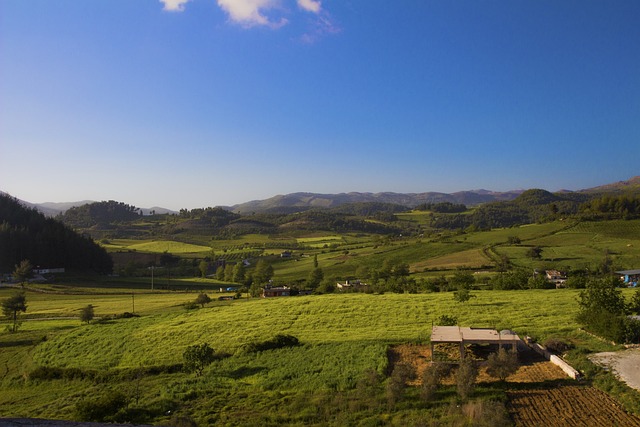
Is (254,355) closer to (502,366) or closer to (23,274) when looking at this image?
(502,366)

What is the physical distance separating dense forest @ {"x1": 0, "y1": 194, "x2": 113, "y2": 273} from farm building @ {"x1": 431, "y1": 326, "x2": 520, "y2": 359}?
11147 cm

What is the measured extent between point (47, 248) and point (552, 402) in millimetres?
129751

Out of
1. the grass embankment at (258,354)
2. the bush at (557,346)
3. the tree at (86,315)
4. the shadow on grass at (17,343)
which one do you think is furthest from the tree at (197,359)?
the tree at (86,315)

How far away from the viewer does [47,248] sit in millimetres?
113500

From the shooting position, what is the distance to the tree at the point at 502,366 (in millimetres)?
20562

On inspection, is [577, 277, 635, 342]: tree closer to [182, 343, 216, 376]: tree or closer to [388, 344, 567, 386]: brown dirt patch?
[388, 344, 567, 386]: brown dirt patch

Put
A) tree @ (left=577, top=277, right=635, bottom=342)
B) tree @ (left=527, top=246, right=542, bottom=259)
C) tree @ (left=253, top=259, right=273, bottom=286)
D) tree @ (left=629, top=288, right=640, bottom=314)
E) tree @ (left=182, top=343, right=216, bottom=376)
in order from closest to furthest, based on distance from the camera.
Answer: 1. tree @ (left=577, top=277, right=635, bottom=342)
2. tree @ (left=182, top=343, right=216, bottom=376)
3. tree @ (left=629, top=288, right=640, bottom=314)
4. tree @ (left=527, top=246, right=542, bottom=259)
5. tree @ (left=253, top=259, right=273, bottom=286)

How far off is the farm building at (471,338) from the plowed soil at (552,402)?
1.29 metres

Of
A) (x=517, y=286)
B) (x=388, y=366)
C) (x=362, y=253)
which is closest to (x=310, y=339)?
(x=388, y=366)

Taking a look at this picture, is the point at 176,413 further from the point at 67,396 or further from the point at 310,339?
the point at 310,339

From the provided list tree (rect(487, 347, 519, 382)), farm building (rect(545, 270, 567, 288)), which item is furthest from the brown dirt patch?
farm building (rect(545, 270, 567, 288))

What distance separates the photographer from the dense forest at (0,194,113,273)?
10794 cm

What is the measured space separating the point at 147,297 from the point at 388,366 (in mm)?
57463

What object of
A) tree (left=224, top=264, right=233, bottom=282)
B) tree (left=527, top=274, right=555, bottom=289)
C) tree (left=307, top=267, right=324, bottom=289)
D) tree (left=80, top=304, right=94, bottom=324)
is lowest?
tree (left=224, top=264, right=233, bottom=282)
